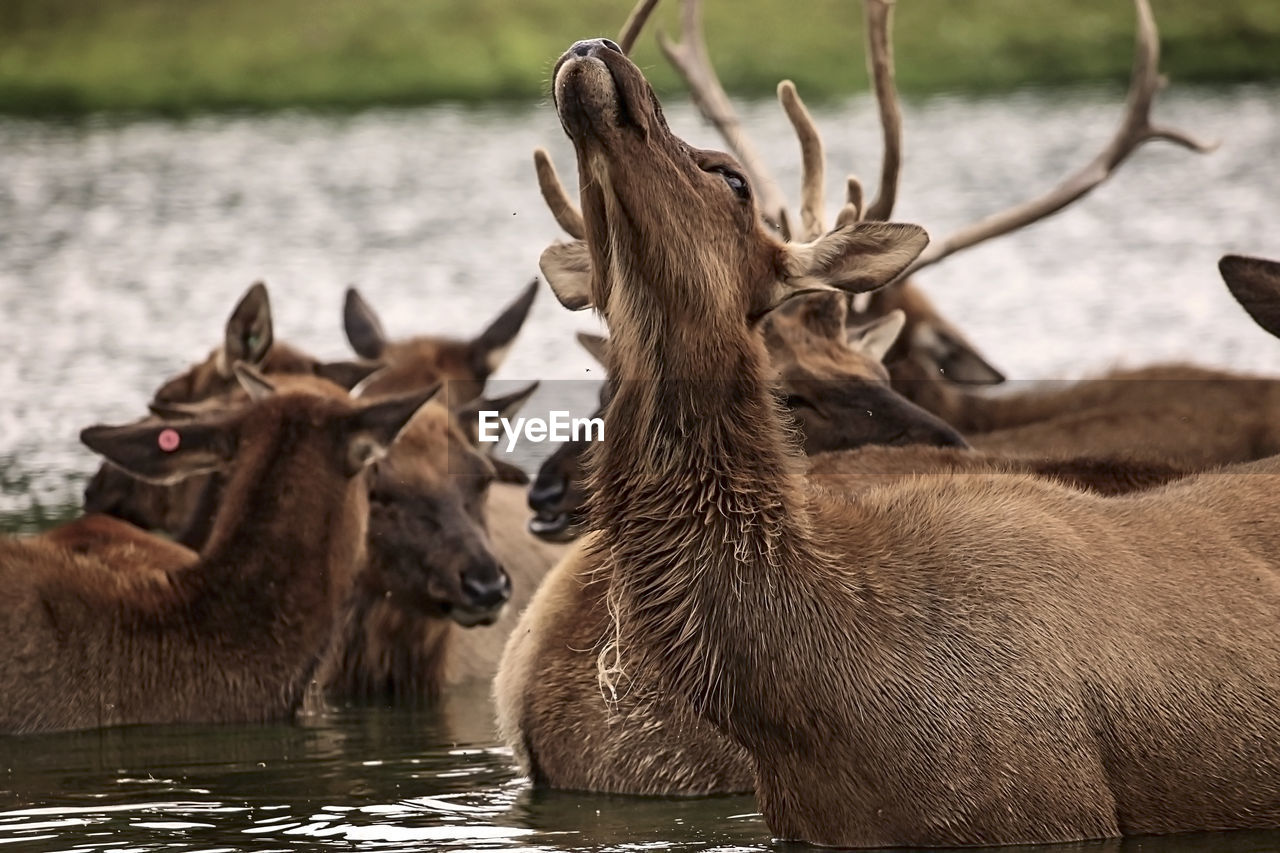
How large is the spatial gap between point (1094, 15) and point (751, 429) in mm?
32679

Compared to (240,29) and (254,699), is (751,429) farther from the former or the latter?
(240,29)

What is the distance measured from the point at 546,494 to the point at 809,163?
1523mm

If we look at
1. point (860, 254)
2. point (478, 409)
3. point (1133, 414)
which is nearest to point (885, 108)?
point (1133, 414)

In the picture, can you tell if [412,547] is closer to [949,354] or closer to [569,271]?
[569,271]

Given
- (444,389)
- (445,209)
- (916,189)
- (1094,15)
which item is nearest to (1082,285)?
(916,189)

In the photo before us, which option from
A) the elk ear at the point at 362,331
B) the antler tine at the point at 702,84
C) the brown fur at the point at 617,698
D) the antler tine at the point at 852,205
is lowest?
the brown fur at the point at 617,698

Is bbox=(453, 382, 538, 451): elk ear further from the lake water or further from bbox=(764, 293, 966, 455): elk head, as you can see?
bbox=(764, 293, 966, 455): elk head

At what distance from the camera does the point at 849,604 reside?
5.62 m

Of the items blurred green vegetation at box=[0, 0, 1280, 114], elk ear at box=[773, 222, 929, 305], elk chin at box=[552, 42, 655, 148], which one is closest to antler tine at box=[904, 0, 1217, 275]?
elk ear at box=[773, 222, 929, 305]

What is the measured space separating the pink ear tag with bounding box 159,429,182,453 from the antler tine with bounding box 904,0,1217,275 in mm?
3554

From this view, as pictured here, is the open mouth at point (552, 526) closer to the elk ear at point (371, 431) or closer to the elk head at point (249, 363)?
the elk ear at point (371, 431)

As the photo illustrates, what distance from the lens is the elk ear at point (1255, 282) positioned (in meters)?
7.18

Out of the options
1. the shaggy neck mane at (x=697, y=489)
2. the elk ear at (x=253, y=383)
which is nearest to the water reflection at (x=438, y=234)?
the elk ear at (x=253, y=383)

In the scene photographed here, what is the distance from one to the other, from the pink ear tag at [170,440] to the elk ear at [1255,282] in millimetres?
3361
